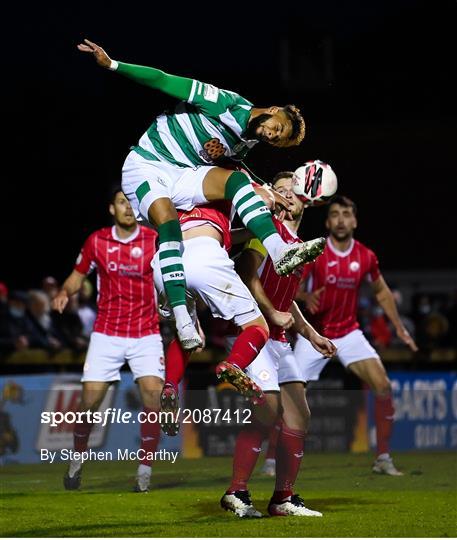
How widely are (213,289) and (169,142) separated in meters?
0.97

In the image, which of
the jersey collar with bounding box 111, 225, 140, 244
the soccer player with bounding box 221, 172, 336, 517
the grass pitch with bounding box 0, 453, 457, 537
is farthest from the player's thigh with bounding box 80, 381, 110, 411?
the soccer player with bounding box 221, 172, 336, 517

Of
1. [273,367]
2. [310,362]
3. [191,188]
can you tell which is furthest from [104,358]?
[191,188]

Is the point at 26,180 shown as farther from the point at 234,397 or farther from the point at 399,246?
the point at 234,397

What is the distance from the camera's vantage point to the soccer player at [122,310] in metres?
11.6

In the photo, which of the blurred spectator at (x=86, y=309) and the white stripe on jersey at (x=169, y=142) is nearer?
the white stripe on jersey at (x=169, y=142)

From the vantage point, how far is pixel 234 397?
602 inches

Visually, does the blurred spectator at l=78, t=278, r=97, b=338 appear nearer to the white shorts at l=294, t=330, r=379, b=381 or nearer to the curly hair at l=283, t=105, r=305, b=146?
the white shorts at l=294, t=330, r=379, b=381

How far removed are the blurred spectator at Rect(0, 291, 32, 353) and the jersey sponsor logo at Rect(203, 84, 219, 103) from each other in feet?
21.8

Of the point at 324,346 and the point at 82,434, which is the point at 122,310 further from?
the point at 324,346

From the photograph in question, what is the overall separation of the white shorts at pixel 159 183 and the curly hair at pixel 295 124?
0.53 meters

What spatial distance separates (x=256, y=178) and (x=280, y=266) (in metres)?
1.34

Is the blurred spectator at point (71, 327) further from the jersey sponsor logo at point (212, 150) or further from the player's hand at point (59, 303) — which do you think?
the jersey sponsor logo at point (212, 150)

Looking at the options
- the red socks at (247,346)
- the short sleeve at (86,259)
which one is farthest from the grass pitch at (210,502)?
the short sleeve at (86,259)
